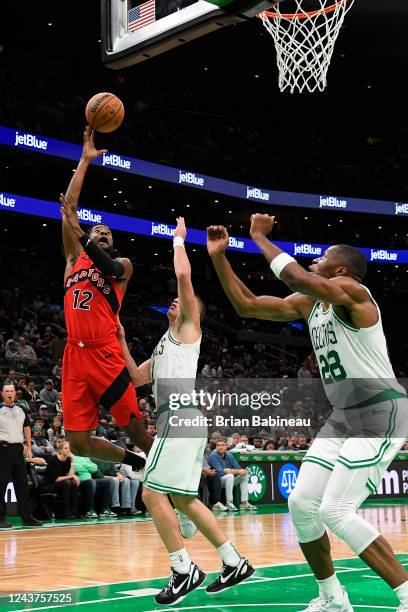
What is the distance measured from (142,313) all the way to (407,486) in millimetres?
13385

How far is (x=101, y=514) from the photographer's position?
43.4ft

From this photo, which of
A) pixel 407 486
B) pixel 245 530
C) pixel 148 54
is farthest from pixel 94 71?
pixel 148 54

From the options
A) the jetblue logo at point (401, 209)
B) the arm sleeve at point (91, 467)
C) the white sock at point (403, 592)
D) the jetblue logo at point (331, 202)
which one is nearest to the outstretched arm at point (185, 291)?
the white sock at point (403, 592)

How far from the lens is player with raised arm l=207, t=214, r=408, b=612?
464 centimetres

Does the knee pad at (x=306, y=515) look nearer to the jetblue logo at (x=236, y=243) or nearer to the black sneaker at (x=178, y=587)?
the black sneaker at (x=178, y=587)

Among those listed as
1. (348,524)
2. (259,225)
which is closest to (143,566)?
(348,524)

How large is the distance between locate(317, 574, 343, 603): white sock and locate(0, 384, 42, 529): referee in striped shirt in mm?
6991

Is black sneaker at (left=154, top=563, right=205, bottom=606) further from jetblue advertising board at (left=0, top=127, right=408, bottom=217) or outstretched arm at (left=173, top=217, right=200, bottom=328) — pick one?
jetblue advertising board at (left=0, top=127, right=408, bottom=217)

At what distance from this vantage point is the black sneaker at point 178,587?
5.41 m

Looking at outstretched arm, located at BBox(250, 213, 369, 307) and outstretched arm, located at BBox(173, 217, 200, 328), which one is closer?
outstretched arm, located at BBox(250, 213, 369, 307)

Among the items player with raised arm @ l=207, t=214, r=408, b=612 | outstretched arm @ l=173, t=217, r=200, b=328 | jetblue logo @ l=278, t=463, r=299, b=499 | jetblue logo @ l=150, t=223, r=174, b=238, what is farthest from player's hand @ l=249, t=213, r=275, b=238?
jetblue logo @ l=150, t=223, r=174, b=238

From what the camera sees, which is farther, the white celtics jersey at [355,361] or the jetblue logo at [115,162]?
the jetblue logo at [115,162]

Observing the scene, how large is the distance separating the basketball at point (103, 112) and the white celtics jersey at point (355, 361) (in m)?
2.70

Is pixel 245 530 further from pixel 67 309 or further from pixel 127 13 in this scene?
pixel 127 13
